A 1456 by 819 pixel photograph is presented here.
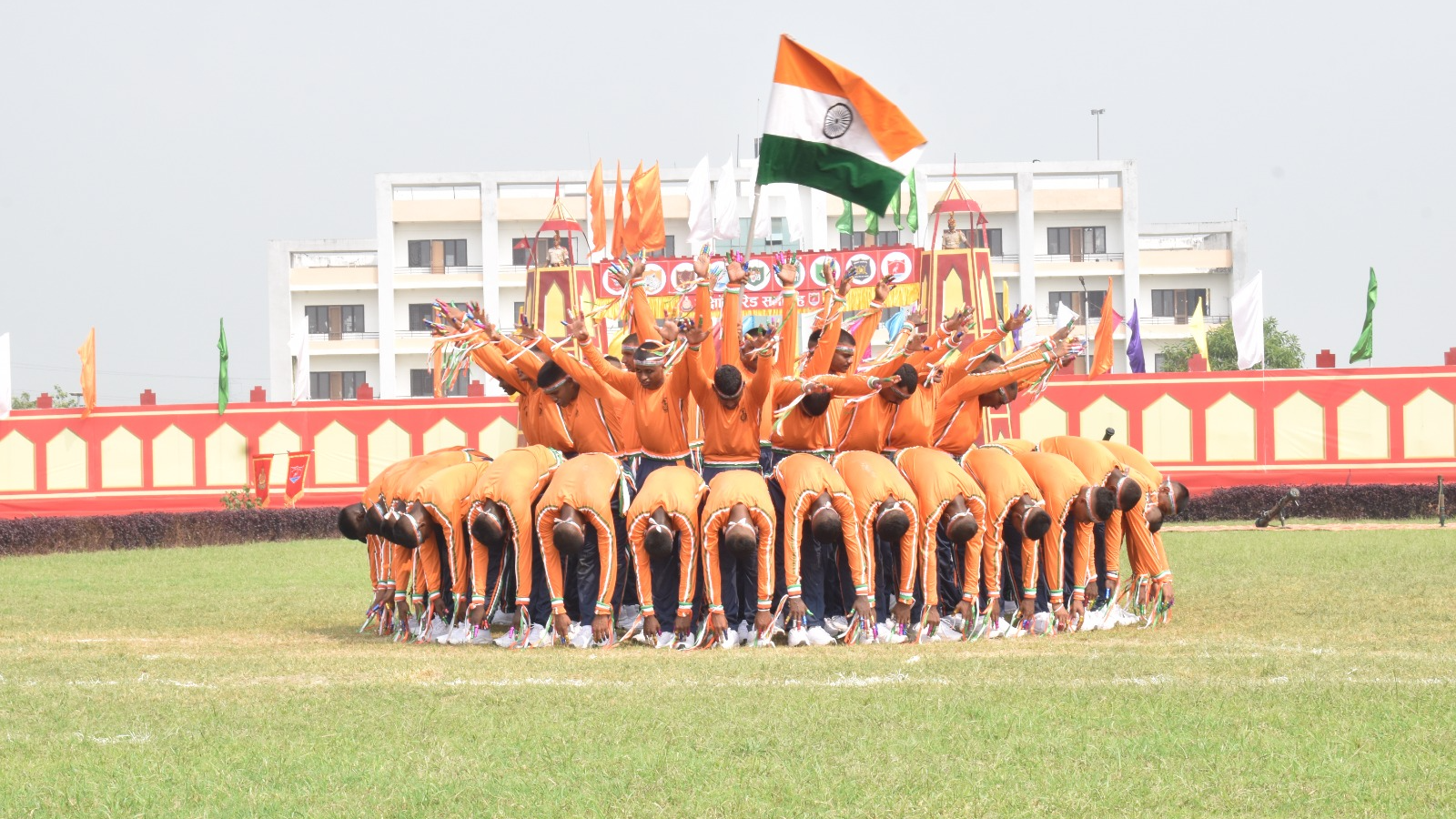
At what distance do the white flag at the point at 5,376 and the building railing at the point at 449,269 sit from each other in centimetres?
2628

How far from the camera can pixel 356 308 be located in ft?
188

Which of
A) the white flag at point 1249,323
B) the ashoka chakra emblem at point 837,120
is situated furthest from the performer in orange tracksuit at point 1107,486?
the white flag at point 1249,323

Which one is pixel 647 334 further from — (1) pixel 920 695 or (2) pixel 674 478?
A: (1) pixel 920 695

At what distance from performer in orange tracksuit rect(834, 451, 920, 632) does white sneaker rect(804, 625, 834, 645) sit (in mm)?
479

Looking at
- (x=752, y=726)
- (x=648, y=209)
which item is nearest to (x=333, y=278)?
(x=648, y=209)

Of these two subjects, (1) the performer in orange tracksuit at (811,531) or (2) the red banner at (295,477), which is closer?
(1) the performer in orange tracksuit at (811,531)

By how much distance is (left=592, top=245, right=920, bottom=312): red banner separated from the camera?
52.2 ft

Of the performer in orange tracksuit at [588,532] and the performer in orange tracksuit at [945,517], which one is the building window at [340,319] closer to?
the performer in orange tracksuit at [588,532]

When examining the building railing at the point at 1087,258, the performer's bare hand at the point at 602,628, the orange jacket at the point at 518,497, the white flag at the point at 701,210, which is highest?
the building railing at the point at 1087,258

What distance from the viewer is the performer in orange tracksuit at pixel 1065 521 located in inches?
452

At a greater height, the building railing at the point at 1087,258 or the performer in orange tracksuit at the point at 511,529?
the building railing at the point at 1087,258

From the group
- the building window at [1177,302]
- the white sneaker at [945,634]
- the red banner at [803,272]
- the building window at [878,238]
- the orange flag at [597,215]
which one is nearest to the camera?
the white sneaker at [945,634]

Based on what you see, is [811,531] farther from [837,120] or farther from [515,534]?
[837,120]

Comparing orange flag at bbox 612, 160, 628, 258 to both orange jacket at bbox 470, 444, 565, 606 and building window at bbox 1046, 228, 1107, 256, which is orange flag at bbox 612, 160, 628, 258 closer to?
orange jacket at bbox 470, 444, 565, 606
